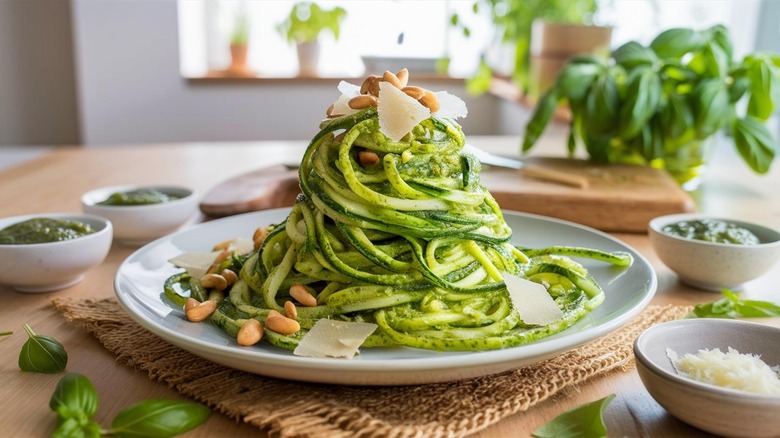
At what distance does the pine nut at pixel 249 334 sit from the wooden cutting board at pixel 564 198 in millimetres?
1459

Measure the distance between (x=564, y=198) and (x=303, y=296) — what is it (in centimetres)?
166

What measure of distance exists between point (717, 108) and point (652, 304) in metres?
1.50

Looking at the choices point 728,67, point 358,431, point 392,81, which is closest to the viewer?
point 358,431

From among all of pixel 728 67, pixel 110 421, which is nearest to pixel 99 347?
pixel 110 421

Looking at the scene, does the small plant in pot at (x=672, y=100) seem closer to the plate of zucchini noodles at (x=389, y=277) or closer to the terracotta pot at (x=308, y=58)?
the plate of zucchini noodles at (x=389, y=277)

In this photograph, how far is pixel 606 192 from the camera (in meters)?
3.00

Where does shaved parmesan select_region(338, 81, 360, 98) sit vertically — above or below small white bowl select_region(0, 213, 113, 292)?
above

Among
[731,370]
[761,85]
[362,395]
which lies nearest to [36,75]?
[761,85]

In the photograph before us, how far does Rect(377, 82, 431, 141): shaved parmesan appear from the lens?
1.58 metres

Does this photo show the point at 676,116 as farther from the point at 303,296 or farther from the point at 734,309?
the point at 303,296

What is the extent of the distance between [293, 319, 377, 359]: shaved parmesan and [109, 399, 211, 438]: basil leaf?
0.23 metres

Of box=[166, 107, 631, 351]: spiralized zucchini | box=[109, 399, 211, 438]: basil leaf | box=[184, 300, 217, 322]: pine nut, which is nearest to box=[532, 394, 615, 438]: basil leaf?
box=[166, 107, 631, 351]: spiralized zucchini

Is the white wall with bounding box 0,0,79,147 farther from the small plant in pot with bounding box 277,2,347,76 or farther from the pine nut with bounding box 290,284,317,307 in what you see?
the pine nut with bounding box 290,284,317,307

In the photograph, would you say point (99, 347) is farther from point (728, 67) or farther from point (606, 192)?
point (728, 67)
